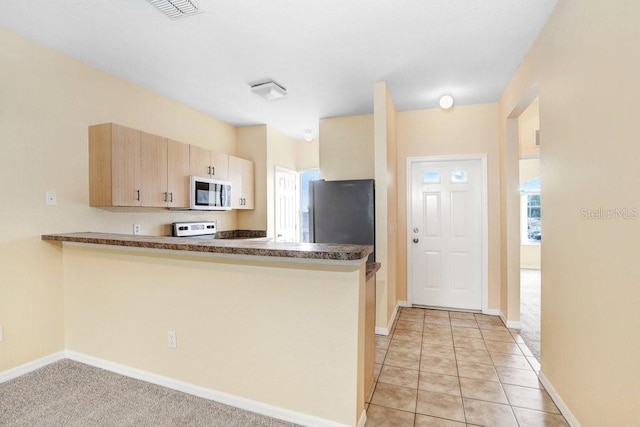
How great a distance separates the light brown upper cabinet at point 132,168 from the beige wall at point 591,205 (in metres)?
3.53

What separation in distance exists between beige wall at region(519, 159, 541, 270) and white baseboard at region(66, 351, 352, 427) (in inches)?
270

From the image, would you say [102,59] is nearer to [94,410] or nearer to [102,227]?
[102,227]

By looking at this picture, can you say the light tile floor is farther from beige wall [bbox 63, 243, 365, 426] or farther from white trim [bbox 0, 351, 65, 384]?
white trim [bbox 0, 351, 65, 384]

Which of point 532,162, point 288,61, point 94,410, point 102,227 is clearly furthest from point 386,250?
point 532,162

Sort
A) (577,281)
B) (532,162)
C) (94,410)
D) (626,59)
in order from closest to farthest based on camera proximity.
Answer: (626,59), (577,281), (94,410), (532,162)

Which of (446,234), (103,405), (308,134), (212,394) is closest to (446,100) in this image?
(446,234)

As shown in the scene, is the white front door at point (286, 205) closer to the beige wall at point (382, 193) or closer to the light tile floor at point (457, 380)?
the beige wall at point (382, 193)

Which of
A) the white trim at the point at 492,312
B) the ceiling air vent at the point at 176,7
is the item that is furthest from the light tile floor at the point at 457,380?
the ceiling air vent at the point at 176,7

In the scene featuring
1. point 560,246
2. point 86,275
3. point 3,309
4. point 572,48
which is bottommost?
point 3,309

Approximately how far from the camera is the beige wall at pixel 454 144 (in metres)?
3.87

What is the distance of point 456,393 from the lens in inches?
85.9

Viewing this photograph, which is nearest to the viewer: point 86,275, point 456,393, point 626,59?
point 626,59

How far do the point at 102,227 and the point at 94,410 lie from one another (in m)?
1.69

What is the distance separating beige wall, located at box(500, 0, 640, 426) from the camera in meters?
1.31
